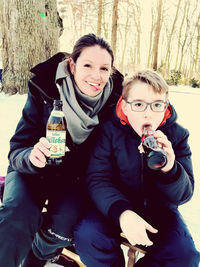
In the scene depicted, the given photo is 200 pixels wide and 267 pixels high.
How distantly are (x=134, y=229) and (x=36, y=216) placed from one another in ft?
1.94

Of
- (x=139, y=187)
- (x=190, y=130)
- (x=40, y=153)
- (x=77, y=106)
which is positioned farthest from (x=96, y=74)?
(x=190, y=130)

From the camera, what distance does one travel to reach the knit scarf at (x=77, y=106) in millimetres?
1732

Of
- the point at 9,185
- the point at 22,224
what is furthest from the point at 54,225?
the point at 9,185

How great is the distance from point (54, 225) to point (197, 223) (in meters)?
1.40

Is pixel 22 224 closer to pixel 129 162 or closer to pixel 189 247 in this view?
pixel 129 162

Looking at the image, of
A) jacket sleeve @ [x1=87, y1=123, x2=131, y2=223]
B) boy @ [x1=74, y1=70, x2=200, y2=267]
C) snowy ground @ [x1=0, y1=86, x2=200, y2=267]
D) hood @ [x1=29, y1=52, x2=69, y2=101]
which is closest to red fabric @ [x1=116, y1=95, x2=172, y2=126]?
boy @ [x1=74, y1=70, x2=200, y2=267]

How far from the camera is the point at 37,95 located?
5.88ft

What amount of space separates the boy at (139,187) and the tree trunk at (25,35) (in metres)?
4.30

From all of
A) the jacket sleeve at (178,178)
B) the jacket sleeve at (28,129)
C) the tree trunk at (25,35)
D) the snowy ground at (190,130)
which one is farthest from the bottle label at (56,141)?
the tree trunk at (25,35)

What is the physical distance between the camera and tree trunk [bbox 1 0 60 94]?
5078mm

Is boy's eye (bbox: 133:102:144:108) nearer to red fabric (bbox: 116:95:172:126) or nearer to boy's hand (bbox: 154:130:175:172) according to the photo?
red fabric (bbox: 116:95:172:126)

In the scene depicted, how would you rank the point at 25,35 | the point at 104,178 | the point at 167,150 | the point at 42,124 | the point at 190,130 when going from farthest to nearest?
the point at 25,35 < the point at 190,130 < the point at 42,124 < the point at 104,178 < the point at 167,150

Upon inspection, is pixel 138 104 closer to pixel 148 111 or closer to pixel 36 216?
pixel 148 111

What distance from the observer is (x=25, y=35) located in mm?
5215
